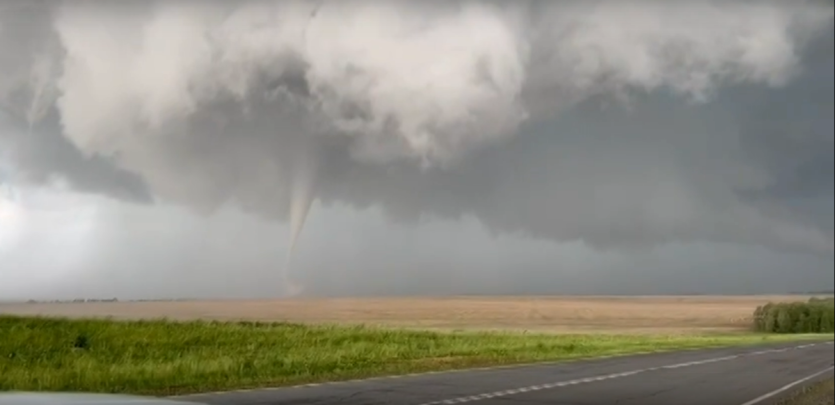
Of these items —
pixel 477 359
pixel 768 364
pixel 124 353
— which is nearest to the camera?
pixel 124 353

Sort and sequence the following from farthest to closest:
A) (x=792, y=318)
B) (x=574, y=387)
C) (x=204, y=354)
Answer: (x=792, y=318), (x=574, y=387), (x=204, y=354)

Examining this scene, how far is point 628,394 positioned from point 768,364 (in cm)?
1193

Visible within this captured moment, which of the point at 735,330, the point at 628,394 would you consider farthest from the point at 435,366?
the point at 735,330

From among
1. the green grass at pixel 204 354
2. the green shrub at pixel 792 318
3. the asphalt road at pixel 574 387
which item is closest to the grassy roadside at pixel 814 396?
the asphalt road at pixel 574 387

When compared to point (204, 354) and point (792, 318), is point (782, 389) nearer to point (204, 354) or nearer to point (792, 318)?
point (204, 354)

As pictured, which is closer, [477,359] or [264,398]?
[264,398]

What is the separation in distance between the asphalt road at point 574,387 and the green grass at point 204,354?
1.17 metres

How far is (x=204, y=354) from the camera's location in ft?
52.2

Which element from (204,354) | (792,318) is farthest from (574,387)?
(792,318)

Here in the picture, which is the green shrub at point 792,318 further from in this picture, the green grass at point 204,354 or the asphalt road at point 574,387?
the green grass at point 204,354

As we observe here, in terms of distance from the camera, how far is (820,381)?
65.1 ft

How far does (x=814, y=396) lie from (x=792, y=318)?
24601 millimetres

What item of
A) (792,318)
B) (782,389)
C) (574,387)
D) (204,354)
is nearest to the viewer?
(204,354)

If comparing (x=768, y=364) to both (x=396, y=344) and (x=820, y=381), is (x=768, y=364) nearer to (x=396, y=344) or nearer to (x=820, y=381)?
(x=820, y=381)
